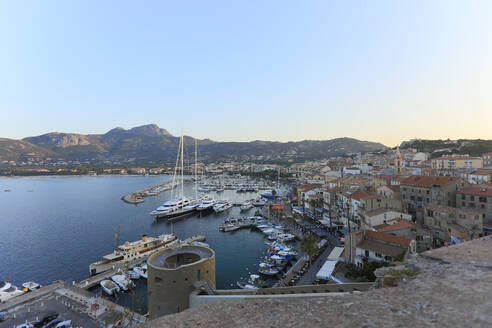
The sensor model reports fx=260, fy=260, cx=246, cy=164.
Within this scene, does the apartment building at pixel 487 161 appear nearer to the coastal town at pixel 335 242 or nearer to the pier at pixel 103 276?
the coastal town at pixel 335 242

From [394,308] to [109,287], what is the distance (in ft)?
73.7

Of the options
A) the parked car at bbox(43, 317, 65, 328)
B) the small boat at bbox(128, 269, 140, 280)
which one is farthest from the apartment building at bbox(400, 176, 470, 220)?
the parked car at bbox(43, 317, 65, 328)

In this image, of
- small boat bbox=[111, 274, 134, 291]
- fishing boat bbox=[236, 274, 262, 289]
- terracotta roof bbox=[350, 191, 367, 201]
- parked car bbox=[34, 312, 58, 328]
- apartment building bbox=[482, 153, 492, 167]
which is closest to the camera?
parked car bbox=[34, 312, 58, 328]

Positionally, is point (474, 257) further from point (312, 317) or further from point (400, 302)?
point (312, 317)

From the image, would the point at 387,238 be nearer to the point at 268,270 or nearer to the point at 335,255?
the point at 335,255

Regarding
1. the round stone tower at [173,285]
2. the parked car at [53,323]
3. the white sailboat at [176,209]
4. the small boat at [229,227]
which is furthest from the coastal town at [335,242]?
the white sailboat at [176,209]

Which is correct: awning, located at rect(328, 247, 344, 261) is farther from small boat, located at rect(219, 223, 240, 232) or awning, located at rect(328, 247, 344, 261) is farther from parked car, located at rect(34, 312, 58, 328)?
parked car, located at rect(34, 312, 58, 328)

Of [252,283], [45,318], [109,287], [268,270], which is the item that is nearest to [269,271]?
[268,270]

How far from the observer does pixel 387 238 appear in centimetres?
1842

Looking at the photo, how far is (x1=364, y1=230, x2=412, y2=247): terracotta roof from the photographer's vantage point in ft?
57.5

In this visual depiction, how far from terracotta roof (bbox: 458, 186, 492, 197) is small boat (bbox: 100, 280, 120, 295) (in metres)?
32.7

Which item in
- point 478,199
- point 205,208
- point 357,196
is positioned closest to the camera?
point 478,199

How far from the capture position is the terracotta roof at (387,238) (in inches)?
690

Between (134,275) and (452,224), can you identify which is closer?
(452,224)
